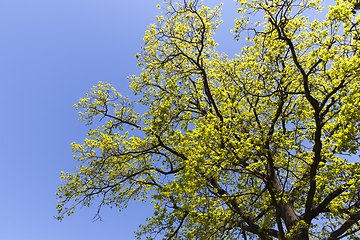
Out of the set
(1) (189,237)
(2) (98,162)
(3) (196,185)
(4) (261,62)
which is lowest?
(1) (189,237)

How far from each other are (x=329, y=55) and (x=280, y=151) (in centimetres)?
558

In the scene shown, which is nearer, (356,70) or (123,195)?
(356,70)

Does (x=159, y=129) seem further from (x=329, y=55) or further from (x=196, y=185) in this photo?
(x=329, y=55)

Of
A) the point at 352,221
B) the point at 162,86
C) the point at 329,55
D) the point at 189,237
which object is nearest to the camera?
the point at 329,55

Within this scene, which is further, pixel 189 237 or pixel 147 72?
pixel 147 72

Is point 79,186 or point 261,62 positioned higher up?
point 261,62

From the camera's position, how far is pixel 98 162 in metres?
11.9

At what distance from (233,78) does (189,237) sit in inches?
305

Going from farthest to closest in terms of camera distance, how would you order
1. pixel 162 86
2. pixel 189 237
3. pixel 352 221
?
1. pixel 162 86
2. pixel 189 237
3. pixel 352 221

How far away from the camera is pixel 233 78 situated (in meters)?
11.5

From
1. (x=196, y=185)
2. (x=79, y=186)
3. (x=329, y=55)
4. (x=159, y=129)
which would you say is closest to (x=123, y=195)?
(x=79, y=186)

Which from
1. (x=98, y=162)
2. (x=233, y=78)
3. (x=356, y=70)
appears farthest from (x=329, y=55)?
(x=98, y=162)

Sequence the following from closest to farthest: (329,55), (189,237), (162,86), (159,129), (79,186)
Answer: (329,55)
(189,237)
(159,129)
(79,186)
(162,86)

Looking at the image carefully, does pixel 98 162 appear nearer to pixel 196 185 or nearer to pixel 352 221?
pixel 196 185
